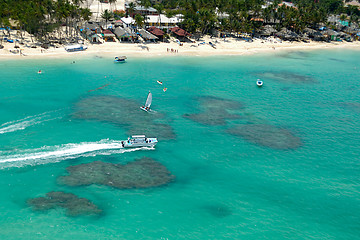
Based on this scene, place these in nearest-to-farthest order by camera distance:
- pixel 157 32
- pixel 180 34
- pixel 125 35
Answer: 1. pixel 125 35
2. pixel 157 32
3. pixel 180 34

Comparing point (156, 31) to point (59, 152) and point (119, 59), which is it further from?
point (59, 152)

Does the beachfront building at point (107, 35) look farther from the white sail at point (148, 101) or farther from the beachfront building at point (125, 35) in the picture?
the white sail at point (148, 101)

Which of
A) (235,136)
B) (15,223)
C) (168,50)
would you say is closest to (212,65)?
(168,50)

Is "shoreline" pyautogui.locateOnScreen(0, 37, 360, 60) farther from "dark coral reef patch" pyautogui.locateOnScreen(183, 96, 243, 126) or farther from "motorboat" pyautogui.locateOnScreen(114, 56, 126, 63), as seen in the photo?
"dark coral reef patch" pyautogui.locateOnScreen(183, 96, 243, 126)

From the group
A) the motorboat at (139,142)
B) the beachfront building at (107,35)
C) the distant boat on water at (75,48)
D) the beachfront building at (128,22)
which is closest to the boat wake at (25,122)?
the motorboat at (139,142)

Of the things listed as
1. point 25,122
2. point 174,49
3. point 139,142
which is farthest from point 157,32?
point 139,142
